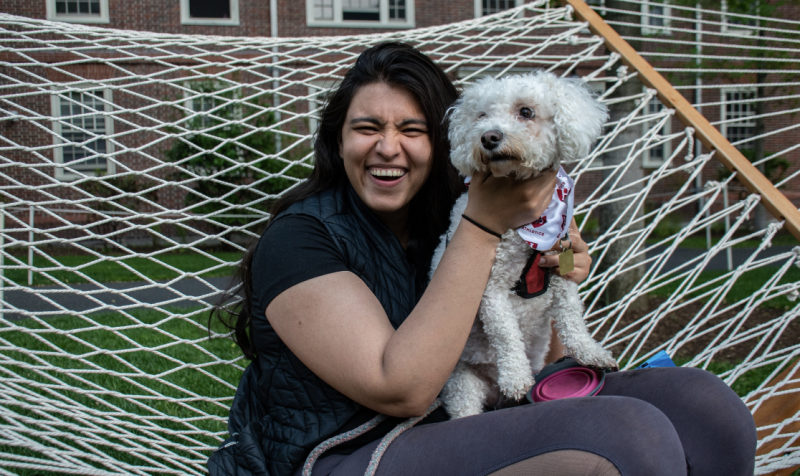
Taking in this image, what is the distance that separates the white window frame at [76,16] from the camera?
10.3 m

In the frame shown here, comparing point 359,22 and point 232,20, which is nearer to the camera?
point 232,20

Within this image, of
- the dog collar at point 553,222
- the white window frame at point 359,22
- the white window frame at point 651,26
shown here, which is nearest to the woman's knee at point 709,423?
the dog collar at point 553,222

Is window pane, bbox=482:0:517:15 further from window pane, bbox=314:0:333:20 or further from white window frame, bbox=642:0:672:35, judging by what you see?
white window frame, bbox=642:0:672:35

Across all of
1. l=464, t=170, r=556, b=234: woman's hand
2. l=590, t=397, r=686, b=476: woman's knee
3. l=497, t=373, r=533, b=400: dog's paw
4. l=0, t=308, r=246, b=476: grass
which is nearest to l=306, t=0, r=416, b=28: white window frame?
l=0, t=308, r=246, b=476: grass

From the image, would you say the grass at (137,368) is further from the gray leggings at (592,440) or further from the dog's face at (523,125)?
the dog's face at (523,125)

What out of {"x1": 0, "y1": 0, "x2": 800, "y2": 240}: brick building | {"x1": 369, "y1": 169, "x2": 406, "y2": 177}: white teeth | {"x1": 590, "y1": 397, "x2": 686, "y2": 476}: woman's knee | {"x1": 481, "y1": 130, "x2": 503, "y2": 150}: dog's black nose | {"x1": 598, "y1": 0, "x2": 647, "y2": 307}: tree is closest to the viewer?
{"x1": 590, "y1": 397, "x2": 686, "y2": 476}: woman's knee

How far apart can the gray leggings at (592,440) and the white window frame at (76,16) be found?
11.8 metres

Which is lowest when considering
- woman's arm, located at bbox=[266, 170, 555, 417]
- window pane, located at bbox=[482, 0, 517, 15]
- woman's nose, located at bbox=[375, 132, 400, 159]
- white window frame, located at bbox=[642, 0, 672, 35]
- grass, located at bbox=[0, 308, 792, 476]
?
grass, located at bbox=[0, 308, 792, 476]

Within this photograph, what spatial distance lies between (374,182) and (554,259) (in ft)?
1.40

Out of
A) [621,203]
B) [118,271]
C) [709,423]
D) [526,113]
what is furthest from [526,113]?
[118,271]

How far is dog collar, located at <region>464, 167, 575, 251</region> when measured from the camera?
3.76 feet

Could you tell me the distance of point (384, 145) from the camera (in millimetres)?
1221

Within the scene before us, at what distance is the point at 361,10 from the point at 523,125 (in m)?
11.4

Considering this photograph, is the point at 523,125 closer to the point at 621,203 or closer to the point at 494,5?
the point at 621,203
